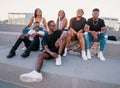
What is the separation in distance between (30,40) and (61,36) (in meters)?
0.92

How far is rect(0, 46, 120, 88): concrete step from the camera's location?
2.84 m

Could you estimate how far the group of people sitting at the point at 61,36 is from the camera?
3473 millimetres

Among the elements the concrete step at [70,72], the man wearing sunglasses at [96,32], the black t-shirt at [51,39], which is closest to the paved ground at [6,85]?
the concrete step at [70,72]

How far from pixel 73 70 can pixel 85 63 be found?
0.40 meters

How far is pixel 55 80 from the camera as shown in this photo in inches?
121

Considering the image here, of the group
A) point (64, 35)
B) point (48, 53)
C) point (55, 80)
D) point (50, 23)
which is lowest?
point (55, 80)

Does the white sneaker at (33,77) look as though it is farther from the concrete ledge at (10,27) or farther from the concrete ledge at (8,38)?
the concrete ledge at (10,27)

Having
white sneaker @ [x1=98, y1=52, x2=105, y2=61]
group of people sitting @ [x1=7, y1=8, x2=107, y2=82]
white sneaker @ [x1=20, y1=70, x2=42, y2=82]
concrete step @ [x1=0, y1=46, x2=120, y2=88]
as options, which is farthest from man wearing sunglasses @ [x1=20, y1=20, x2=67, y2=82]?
white sneaker @ [x1=98, y1=52, x2=105, y2=61]

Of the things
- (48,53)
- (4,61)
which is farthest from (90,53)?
(4,61)

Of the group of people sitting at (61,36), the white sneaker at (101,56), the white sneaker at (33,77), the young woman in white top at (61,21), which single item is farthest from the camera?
the young woman in white top at (61,21)

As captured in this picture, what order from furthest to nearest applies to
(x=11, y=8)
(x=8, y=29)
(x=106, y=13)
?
(x=11, y=8) → (x=106, y=13) → (x=8, y=29)

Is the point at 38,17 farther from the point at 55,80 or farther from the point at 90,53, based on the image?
the point at 55,80

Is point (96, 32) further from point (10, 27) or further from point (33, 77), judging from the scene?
point (10, 27)

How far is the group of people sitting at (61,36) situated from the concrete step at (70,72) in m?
0.15
